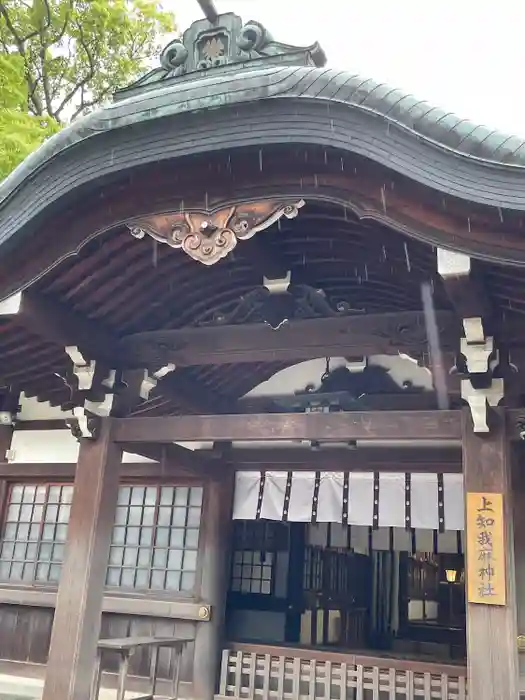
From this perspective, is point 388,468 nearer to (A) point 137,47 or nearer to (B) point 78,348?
(B) point 78,348

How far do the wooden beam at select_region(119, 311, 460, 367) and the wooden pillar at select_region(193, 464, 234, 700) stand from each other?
8.49 ft

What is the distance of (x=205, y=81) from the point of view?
4.43 metres

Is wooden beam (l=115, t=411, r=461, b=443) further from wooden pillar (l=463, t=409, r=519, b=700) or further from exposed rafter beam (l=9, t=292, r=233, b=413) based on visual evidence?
exposed rafter beam (l=9, t=292, r=233, b=413)

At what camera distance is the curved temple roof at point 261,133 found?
145 inches

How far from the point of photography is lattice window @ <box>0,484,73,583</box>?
8.48 meters

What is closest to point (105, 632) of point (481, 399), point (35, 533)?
point (35, 533)

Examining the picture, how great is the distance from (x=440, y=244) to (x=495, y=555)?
2.10 meters

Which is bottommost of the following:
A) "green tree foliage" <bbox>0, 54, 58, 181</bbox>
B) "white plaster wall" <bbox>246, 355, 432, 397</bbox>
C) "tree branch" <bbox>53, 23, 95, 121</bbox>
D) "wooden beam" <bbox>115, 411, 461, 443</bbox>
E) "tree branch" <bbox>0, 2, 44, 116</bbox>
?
"wooden beam" <bbox>115, 411, 461, 443</bbox>

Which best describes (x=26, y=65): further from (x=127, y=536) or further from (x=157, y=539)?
(x=157, y=539)

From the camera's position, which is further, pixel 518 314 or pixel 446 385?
pixel 446 385

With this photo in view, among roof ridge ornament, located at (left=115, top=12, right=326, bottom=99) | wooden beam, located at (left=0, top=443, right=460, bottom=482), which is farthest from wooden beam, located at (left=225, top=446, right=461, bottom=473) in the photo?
roof ridge ornament, located at (left=115, top=12, right=326, bottom=99)

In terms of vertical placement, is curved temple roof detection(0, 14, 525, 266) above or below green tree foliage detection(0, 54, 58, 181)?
below

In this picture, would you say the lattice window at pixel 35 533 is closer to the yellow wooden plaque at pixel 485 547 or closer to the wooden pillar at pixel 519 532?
the wooden pillar at pixel 519 532

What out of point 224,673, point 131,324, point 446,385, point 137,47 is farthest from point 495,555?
point 137,47
